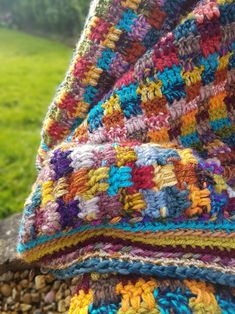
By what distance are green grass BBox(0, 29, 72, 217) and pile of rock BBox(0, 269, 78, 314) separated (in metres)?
0.74

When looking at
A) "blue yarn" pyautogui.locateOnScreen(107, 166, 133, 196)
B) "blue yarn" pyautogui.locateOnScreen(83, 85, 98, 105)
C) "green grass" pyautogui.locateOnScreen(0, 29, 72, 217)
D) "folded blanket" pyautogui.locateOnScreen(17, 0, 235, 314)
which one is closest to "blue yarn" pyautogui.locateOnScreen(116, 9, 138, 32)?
"folded blanket" pyautogui.locateOnScreen(17, 0, 235, 314)

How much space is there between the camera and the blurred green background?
3.02 m

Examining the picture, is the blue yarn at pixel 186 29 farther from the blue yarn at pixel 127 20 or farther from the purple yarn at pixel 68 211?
the purple yarn at pixel 68 211

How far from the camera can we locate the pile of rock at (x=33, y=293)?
179cm

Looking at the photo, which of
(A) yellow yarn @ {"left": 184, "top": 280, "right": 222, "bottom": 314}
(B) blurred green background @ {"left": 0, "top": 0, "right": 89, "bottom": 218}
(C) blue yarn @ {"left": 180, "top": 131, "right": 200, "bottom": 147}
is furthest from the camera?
(B) blurred green background @ {"left": 0, "top": 0, "right": 89, "bottom": 218}

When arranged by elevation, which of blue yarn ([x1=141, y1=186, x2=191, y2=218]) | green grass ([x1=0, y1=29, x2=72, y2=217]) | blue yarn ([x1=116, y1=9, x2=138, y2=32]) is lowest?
blue yarn ([x1=141, y1=186, x2=191, y2=218])

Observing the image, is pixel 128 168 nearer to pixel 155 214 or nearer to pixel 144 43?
pixel 155 214

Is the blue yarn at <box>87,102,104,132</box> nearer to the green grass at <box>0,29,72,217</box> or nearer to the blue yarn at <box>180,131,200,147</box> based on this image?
the blue yarn at <box>180,131,200,147</box>

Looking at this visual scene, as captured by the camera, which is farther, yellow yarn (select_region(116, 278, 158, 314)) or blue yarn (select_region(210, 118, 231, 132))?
blue yarn (select_region(210, 118, 231, 132))

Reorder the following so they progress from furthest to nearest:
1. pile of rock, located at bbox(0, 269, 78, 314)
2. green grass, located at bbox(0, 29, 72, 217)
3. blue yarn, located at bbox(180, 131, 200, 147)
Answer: green grass, located at bbox(0, 29, 72, 217)
pile of rock, located at bbox(0, 269, 78, 314)
blue yarn, located at bbox(180, 131, 200, 147)

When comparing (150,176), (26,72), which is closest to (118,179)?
(150,176)

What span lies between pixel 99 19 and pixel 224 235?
389mm

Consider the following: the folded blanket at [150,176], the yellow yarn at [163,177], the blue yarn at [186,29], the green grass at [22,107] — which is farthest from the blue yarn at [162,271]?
the green grass at [22,107]

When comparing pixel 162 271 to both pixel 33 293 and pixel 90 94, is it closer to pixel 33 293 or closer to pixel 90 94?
pixel 90 94
